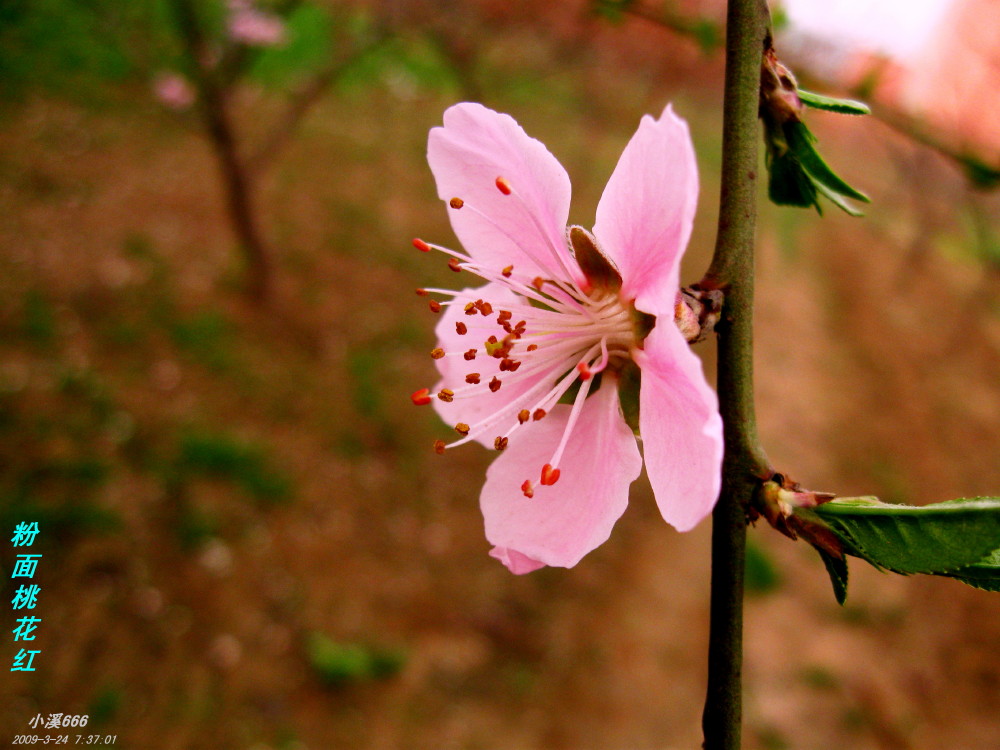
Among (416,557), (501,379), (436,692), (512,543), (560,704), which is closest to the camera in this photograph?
(512,543)

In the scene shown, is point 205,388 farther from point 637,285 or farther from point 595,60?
point 595,60

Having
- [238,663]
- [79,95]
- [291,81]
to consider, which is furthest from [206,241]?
[238,663]

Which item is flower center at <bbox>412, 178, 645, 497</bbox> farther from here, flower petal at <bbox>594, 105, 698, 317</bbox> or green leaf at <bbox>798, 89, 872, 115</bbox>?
green leaf at <bbox>798, 89, 872, 115</bbox>

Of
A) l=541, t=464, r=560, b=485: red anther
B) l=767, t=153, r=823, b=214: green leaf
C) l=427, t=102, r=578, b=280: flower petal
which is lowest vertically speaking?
l=541, t=464, r=560, b=485: red anther

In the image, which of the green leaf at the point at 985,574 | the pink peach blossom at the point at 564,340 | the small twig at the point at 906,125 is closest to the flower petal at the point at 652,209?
the pink peach blossom at the point at 564,340

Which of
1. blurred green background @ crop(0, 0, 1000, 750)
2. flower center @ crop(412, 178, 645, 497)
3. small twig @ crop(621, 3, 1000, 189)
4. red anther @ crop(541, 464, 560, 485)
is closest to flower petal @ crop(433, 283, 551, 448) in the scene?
flower center @ crop(412, 178, 645, 497)

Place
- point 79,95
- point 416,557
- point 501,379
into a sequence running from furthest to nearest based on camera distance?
point 79,95 < point 416,557 < point 501,379

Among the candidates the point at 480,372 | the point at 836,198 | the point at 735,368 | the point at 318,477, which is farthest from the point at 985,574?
the point at 318,477

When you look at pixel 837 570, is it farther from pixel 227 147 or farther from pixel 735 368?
pixel 227 147
